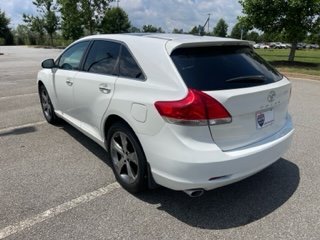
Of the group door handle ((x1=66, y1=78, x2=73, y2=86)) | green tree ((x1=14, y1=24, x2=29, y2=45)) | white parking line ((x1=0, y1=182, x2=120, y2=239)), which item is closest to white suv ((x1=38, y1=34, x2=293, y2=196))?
white parking line ((x1=0, y1=182, x2=120, y2=239))

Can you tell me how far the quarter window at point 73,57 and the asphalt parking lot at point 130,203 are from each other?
1190 millimetres

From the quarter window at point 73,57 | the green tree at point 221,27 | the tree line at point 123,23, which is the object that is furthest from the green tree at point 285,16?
the green tree at point 221,27

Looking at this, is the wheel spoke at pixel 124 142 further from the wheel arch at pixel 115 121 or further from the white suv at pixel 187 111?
the wheel arch at pixel 115 121

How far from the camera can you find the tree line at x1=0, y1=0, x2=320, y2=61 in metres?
16.5

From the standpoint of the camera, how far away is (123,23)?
66625 mm

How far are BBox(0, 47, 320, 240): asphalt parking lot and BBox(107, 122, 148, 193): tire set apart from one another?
15 centimetres

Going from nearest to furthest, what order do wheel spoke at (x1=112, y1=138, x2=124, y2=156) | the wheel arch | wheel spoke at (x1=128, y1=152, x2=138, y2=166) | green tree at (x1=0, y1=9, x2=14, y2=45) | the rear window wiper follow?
the rear window wiper → the wheel arch → wheel spoke at (x1=128, y1=152, x2=138, y2=166) → wheel spoke at (x1=112, y1=138, x2=124, y2=156) → green tree at (x1=0, y1=9, x2=14, y2=45)

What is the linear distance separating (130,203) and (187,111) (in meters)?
1.22

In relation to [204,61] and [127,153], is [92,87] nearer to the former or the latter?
[127,153]

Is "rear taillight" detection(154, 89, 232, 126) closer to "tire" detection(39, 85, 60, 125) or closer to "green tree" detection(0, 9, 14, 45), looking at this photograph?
"tire" detection(39, 85, 60, 125)

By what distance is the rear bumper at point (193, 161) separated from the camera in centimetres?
279

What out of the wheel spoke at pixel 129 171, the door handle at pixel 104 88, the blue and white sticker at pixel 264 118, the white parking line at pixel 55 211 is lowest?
the white parking line at pixel 55 211

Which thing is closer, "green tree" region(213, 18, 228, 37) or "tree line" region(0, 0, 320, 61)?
"tree line" region(0, 0, 320, 61)

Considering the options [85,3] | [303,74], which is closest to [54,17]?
[85,3]
